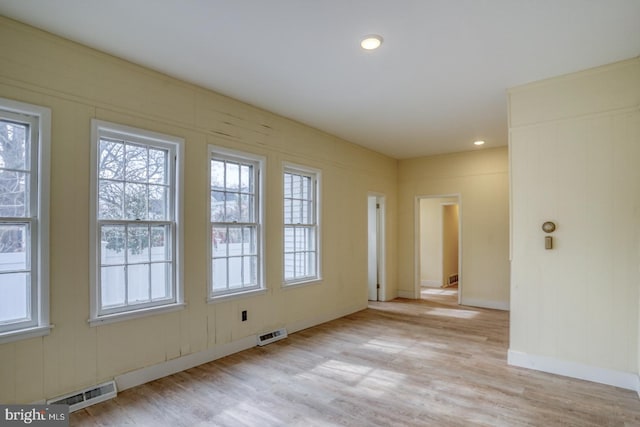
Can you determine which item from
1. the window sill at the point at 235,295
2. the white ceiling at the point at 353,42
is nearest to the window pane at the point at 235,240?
the window sill at the point at 235,295

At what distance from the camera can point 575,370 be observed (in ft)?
11.0

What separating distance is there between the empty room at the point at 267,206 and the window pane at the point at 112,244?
0.02 m

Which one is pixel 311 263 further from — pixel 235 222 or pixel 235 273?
pixel 235 222

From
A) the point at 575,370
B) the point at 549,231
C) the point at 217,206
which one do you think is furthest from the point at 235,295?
the point at 575,370

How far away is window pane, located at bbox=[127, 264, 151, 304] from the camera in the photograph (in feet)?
10.5

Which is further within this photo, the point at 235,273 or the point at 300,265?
the point at 300,265

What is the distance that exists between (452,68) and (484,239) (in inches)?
161

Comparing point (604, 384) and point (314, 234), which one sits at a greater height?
point (314, 234)

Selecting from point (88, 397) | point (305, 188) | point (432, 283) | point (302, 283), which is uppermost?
point (305, 188)

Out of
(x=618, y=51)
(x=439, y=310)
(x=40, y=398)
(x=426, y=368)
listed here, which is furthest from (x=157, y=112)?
(x=439, y=310)

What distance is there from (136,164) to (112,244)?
75cm

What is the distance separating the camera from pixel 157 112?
3.38 m

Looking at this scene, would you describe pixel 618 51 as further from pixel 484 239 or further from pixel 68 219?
pixel 68 219

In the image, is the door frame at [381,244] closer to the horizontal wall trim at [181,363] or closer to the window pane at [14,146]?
the horizontal wall trim at [181,363]
